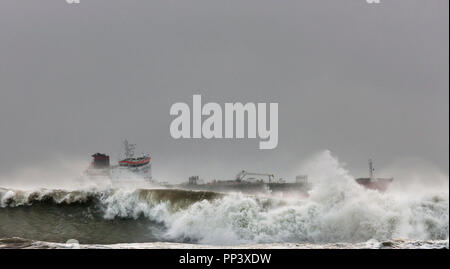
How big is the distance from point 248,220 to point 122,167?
30.5 ft

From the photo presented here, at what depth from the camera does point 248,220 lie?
12711 millimetres

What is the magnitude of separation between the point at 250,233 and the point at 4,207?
11.3m

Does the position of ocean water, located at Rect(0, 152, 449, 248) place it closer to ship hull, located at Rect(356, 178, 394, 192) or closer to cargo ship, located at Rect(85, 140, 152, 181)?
cargo ship, located at Rect(85, 140, 152, 181)

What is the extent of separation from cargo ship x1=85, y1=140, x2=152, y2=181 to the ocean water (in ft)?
7.85

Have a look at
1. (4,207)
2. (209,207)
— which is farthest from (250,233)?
(4,207)

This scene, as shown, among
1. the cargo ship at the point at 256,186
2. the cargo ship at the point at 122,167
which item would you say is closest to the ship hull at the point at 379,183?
the cargo ship at the point at 256,186

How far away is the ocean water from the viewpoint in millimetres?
12070

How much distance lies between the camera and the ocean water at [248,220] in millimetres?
12070

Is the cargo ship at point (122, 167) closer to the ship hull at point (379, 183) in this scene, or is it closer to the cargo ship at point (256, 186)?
the cargo ship at point (256, 186)

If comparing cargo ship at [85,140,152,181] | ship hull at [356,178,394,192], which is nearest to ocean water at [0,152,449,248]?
cargo ship at [85,140,152,181]

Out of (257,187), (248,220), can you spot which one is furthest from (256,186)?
(248,220)

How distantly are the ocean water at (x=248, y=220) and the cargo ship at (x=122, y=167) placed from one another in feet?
7.85
